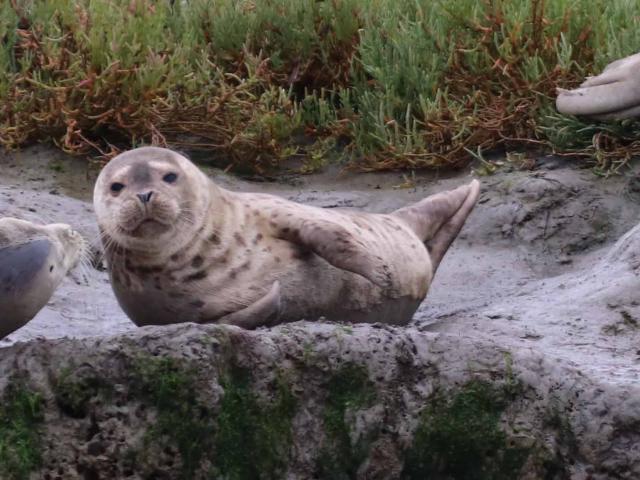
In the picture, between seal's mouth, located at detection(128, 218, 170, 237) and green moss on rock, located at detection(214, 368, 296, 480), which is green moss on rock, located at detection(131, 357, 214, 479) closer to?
green moss on rock, located at detection(214, 368, 296, 480)

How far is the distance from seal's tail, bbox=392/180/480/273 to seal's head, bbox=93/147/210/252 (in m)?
1.32

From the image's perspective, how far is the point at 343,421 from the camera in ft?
13.6

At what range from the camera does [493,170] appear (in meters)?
7.77

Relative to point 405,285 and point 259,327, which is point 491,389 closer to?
point 259,327

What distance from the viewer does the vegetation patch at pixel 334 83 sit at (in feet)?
26.1

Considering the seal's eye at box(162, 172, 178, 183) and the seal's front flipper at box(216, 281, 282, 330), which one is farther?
the seal's eye at box(162, 172, 178, 183)

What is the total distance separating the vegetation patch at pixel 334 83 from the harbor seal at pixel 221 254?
2.75 metres

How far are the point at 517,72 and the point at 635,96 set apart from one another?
0.92m

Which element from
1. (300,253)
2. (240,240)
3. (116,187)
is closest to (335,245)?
(300,253)

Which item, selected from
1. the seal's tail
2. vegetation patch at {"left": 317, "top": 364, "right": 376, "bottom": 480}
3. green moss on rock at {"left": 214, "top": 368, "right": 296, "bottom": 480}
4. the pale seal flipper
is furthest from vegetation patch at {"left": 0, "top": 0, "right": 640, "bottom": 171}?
green moss on rock at {"left": 214, "top": 368, "right": 296, "bottom": 480}

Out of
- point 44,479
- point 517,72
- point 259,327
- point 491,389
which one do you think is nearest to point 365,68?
point 517,72

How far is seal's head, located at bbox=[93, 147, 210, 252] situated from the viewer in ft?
15.6

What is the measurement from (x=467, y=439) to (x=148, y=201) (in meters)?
1.29

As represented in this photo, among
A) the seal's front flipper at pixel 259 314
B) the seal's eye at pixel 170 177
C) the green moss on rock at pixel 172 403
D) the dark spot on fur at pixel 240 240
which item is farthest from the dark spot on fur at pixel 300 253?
the green moss on rock at pixel 172 403
